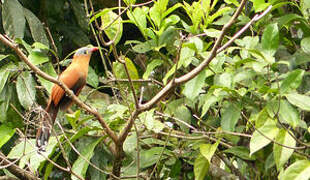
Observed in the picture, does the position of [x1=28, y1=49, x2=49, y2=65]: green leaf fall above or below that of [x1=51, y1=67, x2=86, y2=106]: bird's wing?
above

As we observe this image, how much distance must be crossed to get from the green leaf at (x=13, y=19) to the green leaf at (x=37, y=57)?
25cm

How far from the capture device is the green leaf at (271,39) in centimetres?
186

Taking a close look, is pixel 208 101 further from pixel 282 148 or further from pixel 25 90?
pixel 25 90

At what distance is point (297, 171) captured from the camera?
69.0 inches

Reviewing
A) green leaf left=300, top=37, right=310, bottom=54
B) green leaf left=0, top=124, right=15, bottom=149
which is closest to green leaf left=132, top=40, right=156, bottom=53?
green leaf left=300, top=37, right=310, bottom=54

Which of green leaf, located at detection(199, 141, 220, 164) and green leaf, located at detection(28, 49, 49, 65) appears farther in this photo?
green leaf, located at detection(28, 49, 49, 65)

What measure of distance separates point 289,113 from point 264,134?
11 cm

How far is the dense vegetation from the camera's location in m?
1.78

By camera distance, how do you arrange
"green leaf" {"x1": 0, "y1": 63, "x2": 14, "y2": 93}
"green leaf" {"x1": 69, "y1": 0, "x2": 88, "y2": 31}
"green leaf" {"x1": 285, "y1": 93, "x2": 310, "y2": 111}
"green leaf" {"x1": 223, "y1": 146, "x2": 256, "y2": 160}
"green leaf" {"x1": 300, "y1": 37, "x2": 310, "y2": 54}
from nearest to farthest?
"green leaf" {"x1": 285, "y1": 93, "x2": 310, "y2": 111} < "green leaf" {"x1": 300, "y1": 37, "x2": 310, "y2": 54} < "green leaf" {"x1": 223, "y1": 146, "x2": 256, "y2": 160} < "green leaf" {"x1": 0, "y1": 63, "x2": 14, "y2": 93} < "green leaf" {"x1": 69, "y1": 0, "x2": 88, "y2": 31}

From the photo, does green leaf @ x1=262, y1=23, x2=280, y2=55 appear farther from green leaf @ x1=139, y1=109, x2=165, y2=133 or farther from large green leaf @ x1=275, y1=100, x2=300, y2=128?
green leaf @ x1=139, y1=109, x2=165, y2=133

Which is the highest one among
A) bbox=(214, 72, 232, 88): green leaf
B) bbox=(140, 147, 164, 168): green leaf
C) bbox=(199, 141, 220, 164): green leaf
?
bbox=(214, 72, 232, 88): green leaf

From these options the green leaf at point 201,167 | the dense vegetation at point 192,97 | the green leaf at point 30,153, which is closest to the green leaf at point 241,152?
the dense vegetation at point 192,97

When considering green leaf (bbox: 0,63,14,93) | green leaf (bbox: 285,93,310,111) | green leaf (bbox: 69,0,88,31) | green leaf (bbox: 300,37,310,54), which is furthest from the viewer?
green leaf (bbox: 69,0,88,31)

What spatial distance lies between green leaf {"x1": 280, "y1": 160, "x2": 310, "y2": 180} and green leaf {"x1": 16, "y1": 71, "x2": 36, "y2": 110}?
123 cm
